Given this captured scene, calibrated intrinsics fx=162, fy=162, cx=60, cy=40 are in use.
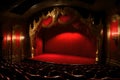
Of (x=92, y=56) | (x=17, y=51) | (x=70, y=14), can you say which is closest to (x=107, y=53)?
(x=92, y=56)

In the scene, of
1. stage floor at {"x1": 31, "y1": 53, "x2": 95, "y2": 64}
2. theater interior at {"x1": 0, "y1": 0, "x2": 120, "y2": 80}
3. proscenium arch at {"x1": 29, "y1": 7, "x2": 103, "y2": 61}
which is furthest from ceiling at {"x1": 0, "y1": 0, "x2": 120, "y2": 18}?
stage floor at {"x1": 31, "y1": 53, "x2": 95, "y2": 64}

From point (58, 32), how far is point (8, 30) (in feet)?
11.6

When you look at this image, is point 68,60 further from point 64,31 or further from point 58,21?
point 64,31

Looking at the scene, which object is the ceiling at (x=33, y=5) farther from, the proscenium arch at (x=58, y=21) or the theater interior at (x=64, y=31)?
the proscenium arch at (x=58, y=21)

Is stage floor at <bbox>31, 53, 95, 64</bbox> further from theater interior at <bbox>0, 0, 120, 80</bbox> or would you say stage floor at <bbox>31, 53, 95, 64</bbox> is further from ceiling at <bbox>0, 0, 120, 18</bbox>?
ceiling at <bbox>0, 0, 120, 18</bbox>

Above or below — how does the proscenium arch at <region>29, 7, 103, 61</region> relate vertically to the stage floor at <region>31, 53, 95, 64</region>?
above


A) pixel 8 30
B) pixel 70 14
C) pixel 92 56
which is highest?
pixel 70 14

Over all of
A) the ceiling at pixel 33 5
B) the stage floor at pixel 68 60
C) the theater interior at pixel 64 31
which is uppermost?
the ceiling at pixel 33 5

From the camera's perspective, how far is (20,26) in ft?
29.6

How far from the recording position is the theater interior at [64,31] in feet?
22.9

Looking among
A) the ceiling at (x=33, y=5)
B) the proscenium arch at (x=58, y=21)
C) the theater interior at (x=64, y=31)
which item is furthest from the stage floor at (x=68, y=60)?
the ceiling at (x=33, y=5)

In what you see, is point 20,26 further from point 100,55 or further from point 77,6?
point 100,55

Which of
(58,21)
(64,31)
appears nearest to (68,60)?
(58,21)

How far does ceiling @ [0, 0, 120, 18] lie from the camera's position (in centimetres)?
675
